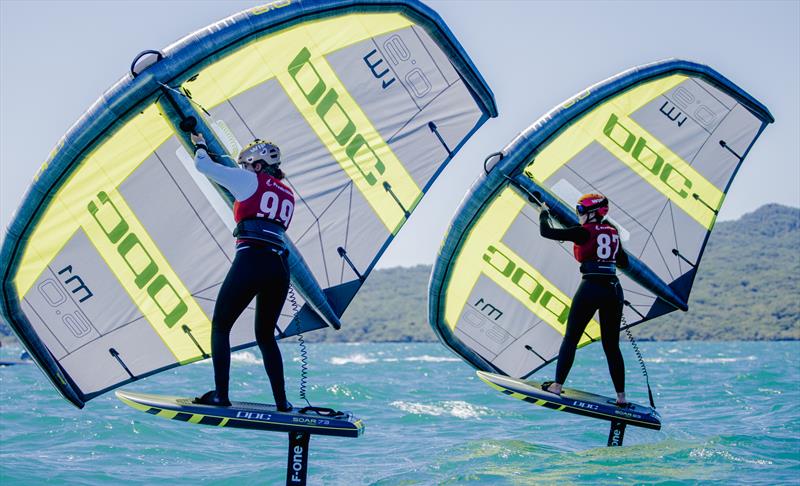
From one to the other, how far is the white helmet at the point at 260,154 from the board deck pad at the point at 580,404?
3.32 meters

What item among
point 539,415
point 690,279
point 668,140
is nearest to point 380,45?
point 668,140

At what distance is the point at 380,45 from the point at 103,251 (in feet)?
11.3

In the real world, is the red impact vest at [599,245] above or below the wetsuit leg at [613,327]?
above

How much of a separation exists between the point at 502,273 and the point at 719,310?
161m

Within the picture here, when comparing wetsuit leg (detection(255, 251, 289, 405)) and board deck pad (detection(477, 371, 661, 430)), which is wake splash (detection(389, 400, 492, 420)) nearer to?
board deck pad (detection(477, 371, 661, 430))

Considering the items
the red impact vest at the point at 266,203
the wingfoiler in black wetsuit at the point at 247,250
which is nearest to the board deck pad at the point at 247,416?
the wingfoiler in black wetsuit at the point at 247,250

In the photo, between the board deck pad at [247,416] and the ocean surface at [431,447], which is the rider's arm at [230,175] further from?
the ocean surface at [431,447]

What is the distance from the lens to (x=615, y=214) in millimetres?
10188

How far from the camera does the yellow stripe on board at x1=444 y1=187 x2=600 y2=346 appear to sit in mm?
9898

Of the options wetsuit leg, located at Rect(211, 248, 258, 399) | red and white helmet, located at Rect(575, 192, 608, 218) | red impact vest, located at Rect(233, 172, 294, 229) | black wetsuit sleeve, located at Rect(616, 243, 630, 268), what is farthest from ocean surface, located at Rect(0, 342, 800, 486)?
red impact vest, located at Rect(233, 172, 294, 229)

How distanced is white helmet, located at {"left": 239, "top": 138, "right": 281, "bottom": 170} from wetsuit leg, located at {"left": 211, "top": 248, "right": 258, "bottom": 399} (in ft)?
2.21

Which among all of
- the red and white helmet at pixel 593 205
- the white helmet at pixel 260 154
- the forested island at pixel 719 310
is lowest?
the white helmet at pixel 260 154

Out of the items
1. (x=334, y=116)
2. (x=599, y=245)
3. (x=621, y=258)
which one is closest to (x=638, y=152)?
(x=621, y=258)

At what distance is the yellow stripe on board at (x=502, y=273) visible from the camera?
990cm
